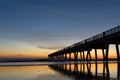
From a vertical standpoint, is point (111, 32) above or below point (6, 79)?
above

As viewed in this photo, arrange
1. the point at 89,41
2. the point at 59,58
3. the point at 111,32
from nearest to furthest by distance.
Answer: the point at 111,32 < the point at 89,41 < the point at 59,58

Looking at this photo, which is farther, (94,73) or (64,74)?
(94,73)

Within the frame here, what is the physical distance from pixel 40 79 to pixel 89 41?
83.8 feet

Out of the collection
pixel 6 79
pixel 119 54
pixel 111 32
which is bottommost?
pixel 6 79

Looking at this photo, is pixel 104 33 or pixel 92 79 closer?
pixel 92 79

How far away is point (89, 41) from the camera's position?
4997 cm

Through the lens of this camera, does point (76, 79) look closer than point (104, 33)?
Yes

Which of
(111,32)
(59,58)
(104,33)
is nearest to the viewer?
(111,32)

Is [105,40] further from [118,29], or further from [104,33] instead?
[118,29]

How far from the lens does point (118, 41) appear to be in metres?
41.6

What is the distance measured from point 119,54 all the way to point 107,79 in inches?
627

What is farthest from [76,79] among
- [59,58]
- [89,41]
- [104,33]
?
[59,58]

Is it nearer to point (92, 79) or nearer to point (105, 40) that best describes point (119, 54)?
point (105, 40)

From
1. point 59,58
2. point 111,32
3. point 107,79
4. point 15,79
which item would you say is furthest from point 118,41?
point 59,58
